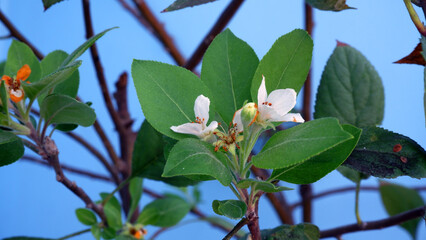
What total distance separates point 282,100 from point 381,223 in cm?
18

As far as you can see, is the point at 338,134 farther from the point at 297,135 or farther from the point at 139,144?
the point at 139,144

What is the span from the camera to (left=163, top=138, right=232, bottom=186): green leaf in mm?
222

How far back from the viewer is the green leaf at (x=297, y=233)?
0.33 metres

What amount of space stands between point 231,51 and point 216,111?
43mm

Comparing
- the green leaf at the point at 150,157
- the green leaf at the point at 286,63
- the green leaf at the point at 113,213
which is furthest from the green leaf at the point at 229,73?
the green leaf at the point at 113,213

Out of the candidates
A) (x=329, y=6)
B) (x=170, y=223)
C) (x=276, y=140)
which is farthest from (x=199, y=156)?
(x=170, y=223)

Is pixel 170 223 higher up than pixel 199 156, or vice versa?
pixel 199 156

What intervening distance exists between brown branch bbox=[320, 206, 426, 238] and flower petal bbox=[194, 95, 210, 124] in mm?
197

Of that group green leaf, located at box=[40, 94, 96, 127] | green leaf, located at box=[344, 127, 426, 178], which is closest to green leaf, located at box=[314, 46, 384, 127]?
green leaf, located at box=[344, 127, 426, 178]

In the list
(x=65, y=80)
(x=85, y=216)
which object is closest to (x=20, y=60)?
(x=65, y=80)

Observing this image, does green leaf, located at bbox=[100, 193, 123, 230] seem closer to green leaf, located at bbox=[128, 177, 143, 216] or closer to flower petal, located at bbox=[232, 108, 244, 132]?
green leaf, located at bbox=[128, 177, 143, 216]

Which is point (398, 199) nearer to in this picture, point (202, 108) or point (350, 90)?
point (350, 90)

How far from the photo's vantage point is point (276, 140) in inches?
10.2

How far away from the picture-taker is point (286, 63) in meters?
0.29
